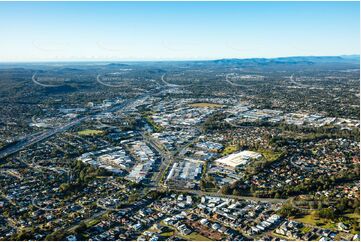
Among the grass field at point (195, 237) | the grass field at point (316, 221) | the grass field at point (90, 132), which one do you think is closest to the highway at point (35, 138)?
the grass field at point (90, 132)

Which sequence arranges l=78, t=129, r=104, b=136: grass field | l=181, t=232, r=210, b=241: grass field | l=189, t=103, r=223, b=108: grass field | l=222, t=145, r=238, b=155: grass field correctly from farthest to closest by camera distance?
l=189, t=103, r=223, b=108: grass field, l=78, t=129, r=104, b=136: grass field, l=222, t=145, r=238, b=155: grass field, l=181, t=232, r=210, b=241: grass field

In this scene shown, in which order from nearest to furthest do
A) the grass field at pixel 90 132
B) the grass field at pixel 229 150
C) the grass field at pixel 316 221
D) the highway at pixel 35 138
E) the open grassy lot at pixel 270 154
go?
the grass field at pixel 316 221 < the open grassy lot at pixel 270 154 < the grass field at pixel 229 150 < the highway at pixel 35 138 < the grass field at pixel 90 132

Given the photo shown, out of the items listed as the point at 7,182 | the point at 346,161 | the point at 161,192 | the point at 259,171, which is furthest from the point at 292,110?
the point at 7,182

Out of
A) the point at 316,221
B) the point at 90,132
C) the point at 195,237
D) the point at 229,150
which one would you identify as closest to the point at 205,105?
the point at 90,132

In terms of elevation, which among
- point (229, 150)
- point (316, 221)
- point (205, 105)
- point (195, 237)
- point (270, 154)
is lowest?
point (195, 237)

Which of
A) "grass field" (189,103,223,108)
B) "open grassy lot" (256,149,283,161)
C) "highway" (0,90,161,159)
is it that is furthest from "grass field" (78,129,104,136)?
"grass field" (189,103,223,108)

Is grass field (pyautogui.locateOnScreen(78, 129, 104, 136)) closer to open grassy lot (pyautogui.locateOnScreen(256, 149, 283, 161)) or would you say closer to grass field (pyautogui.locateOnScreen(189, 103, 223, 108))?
open grassy lot (pyautogui.locateOnScreen(256, 149, 283, 161))

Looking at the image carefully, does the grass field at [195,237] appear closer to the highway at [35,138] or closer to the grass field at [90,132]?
the highway at [35,138]

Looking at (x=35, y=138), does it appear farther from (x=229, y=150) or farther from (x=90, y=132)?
(x=229, y=150)

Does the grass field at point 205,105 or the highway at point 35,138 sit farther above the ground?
the grass field at point 205,105

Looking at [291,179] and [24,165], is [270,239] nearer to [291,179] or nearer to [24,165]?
[291,179]

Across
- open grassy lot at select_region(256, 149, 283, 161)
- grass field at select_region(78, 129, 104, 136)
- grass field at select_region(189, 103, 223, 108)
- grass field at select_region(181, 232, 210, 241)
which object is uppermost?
grass field at select_region(189, 103, 223, 108)
